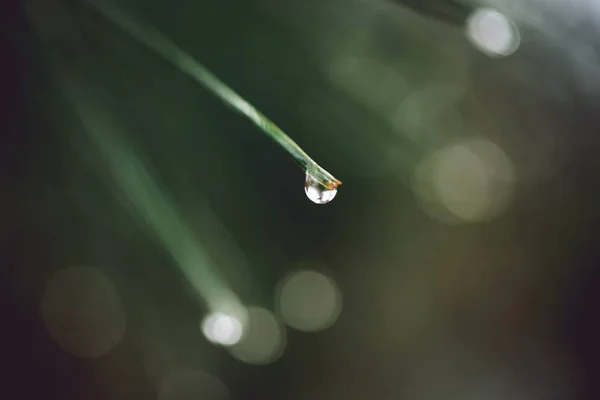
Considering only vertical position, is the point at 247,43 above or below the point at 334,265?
above

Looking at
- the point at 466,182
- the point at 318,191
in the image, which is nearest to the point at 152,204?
the point at 318,191

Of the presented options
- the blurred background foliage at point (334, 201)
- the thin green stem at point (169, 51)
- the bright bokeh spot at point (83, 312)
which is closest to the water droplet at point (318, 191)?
the thin green stem at point (169, 51)

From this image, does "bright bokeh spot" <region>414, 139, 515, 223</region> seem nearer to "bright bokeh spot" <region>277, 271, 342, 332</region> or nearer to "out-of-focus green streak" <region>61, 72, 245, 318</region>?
"bright bokeh spot" <region>277, 271, 342, 332</region>

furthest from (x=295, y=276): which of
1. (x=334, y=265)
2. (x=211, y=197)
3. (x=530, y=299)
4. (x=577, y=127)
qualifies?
(x=577, y=127)

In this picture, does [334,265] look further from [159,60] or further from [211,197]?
[159,60]

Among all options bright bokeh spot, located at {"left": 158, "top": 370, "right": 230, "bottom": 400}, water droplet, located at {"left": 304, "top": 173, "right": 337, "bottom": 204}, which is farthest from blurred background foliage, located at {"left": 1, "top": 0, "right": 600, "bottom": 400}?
water droplet, located at {"left": 304, "top": 173, "right": 337, "bottom": 204}

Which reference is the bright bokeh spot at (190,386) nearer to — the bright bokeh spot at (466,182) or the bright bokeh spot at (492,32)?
the bright bokeh spot at (466,182)
